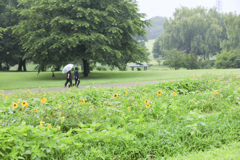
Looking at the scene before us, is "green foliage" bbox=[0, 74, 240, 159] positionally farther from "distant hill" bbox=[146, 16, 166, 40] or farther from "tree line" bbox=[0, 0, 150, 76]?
"distant hill" bbox=[146, 16, 166, 40]

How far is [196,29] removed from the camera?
4981cm

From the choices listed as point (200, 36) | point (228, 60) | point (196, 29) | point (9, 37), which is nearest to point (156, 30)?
point (196, 29)

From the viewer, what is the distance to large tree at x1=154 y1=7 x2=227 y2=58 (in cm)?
4659

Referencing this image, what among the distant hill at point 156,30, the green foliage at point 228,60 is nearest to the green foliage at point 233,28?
the green foliage at point 228,60

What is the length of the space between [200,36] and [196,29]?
3053 mm

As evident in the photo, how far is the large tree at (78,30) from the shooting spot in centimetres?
1811

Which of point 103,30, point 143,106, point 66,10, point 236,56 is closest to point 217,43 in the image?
point 236,56

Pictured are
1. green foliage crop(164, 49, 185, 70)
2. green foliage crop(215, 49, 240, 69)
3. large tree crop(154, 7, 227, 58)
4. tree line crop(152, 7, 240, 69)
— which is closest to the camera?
green foliage crop(215, 49, 240, 69)

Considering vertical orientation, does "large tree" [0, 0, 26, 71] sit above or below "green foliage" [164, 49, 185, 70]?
above

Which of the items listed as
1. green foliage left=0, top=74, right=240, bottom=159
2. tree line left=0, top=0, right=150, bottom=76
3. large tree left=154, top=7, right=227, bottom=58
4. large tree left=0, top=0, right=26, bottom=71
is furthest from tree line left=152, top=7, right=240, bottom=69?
green foliage left=0, top=74, right=240, bottom=159

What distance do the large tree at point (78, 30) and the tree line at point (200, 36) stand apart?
23983mm

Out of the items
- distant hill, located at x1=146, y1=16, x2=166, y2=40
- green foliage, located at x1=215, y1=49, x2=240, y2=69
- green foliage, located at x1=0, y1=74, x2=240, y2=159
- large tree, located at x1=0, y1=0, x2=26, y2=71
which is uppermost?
distant hill, located at x1=146, y1=16, x2=166, y2=40

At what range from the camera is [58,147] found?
285 cm

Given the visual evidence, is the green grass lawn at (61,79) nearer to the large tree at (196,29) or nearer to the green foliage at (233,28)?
the green foliage at (233,28)
